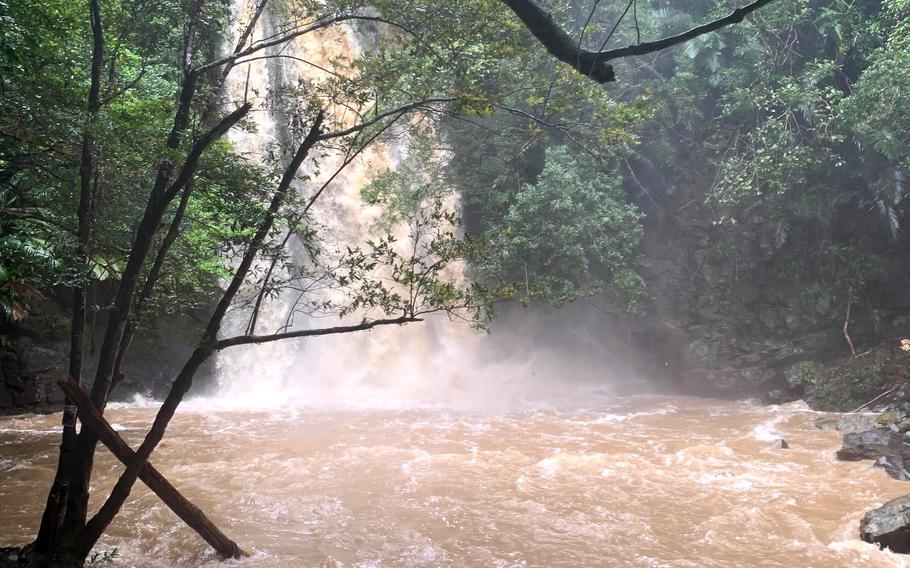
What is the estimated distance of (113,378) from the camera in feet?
15.8

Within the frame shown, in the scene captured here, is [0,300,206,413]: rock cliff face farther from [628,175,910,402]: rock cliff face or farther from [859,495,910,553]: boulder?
[628,175,910,402]: rock cliff face

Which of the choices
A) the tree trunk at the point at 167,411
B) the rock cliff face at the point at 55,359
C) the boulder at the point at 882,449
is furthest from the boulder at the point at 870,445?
the rock cliff face at the point at 55,359

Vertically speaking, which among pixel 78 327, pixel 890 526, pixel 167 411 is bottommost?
pixel 890 526

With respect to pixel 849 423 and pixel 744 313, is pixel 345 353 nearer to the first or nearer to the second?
pixel 744 313

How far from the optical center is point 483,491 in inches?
316

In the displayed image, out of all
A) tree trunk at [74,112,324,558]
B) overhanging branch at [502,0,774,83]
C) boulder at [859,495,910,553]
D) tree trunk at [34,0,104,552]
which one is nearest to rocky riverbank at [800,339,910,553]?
boulder at [859,495,910,553]

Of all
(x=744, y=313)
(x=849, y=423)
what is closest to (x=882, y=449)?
(x=849, y=423)

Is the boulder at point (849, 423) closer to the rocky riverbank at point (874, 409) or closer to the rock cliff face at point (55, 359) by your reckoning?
the rocky riverbank at point (874, 409)

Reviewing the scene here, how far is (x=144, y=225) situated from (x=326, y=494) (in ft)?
14.7

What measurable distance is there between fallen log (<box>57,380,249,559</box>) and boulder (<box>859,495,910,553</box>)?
5865 mm

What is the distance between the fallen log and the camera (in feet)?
14.2

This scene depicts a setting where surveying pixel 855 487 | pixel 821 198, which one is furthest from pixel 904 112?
pixel 855 487

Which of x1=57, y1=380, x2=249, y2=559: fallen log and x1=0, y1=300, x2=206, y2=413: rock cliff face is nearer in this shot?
x1=57, y1=380, x2=249, y2=559: fallen log

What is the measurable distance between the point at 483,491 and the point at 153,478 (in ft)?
13.9
